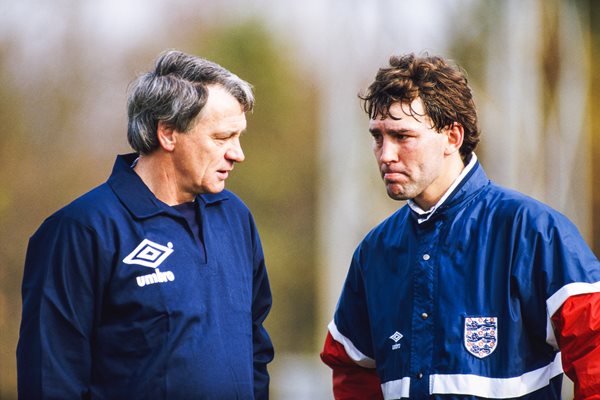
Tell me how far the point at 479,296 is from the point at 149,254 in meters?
0.81

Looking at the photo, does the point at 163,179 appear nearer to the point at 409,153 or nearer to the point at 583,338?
the point at 409,153

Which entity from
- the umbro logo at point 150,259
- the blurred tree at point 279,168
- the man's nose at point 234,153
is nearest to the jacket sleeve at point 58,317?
the umbro logo at point 150,259

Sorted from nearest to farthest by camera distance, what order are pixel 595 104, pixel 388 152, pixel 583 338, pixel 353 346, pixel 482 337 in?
1. pixel 583 338
2. pixel 482 337
3. pixel 388 152
4. pixel 353 346
5. pixel 595 104

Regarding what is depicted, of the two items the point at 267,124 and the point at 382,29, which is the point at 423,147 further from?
the point at 267,124

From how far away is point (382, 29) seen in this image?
5.71m

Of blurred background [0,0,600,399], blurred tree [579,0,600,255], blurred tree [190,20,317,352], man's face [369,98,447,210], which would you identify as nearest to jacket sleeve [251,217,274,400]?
man's face [369,98,447,210]

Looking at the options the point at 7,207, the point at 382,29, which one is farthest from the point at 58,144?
the point at 382,29

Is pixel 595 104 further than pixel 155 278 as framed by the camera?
Yes

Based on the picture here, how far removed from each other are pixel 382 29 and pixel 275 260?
186cm

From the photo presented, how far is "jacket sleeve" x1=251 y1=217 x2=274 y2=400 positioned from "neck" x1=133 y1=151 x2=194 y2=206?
32cm

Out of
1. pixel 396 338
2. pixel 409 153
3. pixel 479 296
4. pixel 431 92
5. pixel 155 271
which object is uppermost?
pixel 431 92

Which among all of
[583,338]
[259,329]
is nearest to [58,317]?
[259,329]

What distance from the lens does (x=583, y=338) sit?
2500 mm

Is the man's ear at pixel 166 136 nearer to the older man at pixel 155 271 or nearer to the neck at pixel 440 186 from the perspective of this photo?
the older man at pixel 155 271
